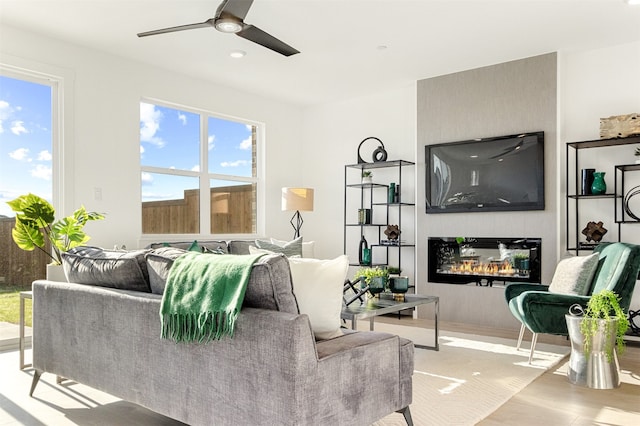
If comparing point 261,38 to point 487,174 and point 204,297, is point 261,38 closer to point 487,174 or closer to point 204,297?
point 204,297

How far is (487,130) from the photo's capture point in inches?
212

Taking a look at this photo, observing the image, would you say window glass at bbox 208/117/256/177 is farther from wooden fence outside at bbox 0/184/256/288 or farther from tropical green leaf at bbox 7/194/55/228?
tropical green leaf at bbox 7/194/55/228

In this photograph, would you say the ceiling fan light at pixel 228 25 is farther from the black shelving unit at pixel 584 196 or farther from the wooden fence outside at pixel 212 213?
the black shelving unit at pixel 584 196

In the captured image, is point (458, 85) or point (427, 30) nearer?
point (427, 30)

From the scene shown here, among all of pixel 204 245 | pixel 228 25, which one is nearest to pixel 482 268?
pixel 204 245

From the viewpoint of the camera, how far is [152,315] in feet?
7.70

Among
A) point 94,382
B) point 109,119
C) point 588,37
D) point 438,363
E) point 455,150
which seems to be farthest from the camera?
point 455,150

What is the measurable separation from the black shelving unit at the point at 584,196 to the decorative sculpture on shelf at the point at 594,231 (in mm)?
77

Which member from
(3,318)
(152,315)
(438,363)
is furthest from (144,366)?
(3,318)

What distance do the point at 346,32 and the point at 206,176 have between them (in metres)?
2.51

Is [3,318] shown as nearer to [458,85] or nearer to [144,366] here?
[144,366]

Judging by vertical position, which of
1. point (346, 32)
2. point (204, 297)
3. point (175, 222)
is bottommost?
point (204, 297)

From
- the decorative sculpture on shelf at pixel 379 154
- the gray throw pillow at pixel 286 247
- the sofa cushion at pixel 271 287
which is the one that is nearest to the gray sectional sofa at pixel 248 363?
the sofa cushion at pixel 271 287

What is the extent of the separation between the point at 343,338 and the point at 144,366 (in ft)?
2.93
